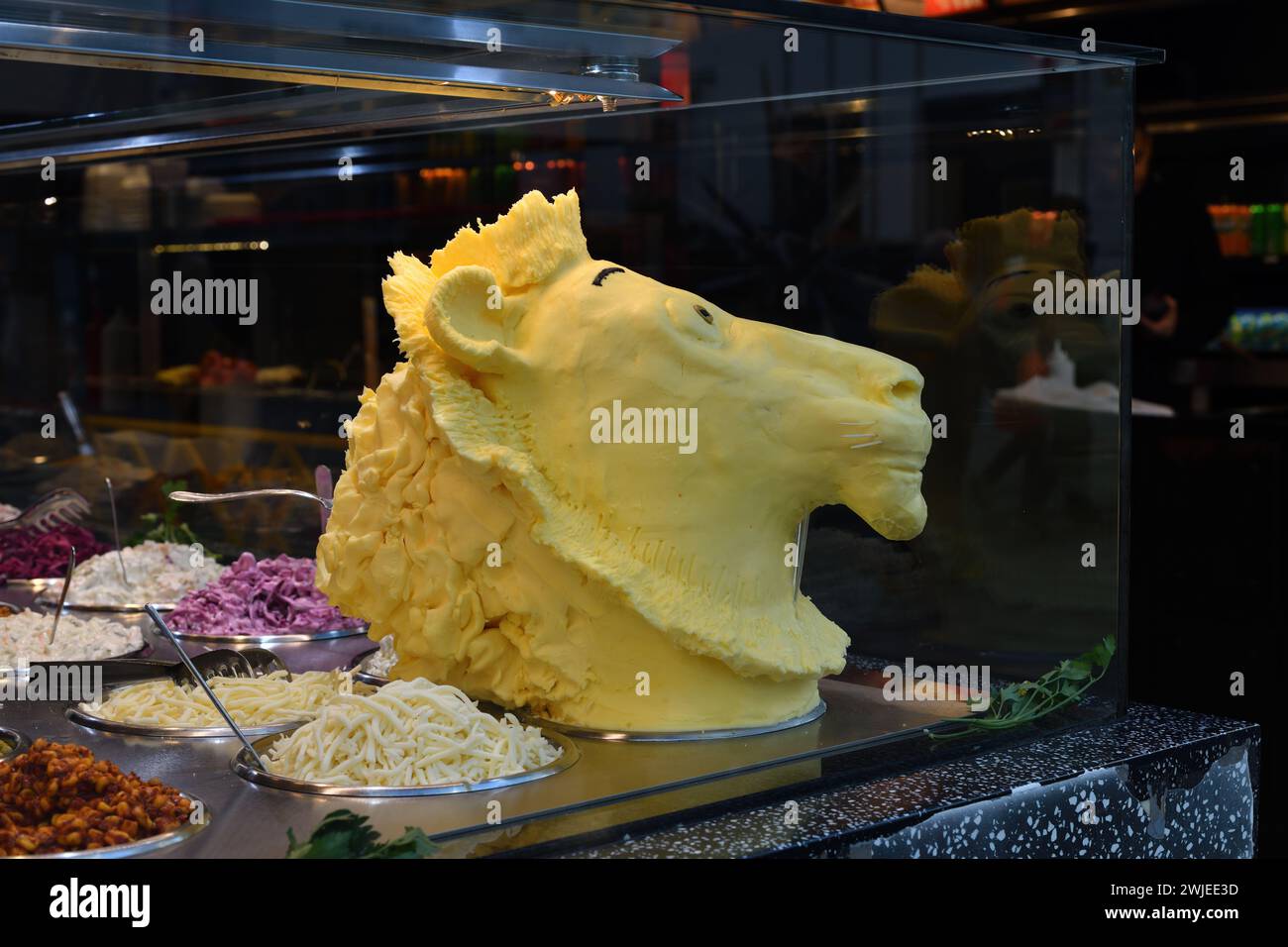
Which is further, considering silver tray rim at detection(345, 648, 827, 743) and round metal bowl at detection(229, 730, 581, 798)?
Answer: silver tray rim at detection(345, 648, 827, 743)

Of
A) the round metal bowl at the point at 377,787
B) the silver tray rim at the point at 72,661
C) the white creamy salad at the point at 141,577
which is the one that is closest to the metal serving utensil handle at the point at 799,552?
the round metal bowl at the point at 377,787

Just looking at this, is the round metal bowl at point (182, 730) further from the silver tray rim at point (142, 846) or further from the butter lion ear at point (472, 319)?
the butter lion ear at point (472, 319)

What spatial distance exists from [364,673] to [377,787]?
0.76 meters

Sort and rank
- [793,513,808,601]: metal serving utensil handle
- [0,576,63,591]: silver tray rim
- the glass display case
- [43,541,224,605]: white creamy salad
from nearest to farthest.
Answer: the glass display case < [793,513,808,601]: metal serving utensil handle < [43,541,224,605]: white creamy salad < [0,576,63,591]: silver tray rim

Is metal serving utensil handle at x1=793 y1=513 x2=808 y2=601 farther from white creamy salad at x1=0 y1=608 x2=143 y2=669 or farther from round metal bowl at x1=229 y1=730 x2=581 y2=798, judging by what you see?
white creamy salad at x1=0 y1=608 x2=143 y2=669

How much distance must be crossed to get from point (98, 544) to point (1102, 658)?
2805 mm

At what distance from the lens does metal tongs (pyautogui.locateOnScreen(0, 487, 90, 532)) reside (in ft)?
13.8

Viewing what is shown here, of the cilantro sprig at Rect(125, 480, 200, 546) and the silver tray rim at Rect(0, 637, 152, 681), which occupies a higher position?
the cilantro sprig at Rect(125, 480, 200, 546)

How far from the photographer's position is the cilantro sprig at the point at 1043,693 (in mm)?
2664

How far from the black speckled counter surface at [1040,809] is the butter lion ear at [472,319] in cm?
74

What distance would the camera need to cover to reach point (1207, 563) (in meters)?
5.43

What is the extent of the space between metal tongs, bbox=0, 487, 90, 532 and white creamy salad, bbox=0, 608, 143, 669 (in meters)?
0.84

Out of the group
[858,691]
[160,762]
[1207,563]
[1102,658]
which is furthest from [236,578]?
[1207,563]

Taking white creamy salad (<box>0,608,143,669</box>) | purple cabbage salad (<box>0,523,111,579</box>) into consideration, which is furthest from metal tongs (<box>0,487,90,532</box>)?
white creamy salad (<box>0,608,143,669</box>)
